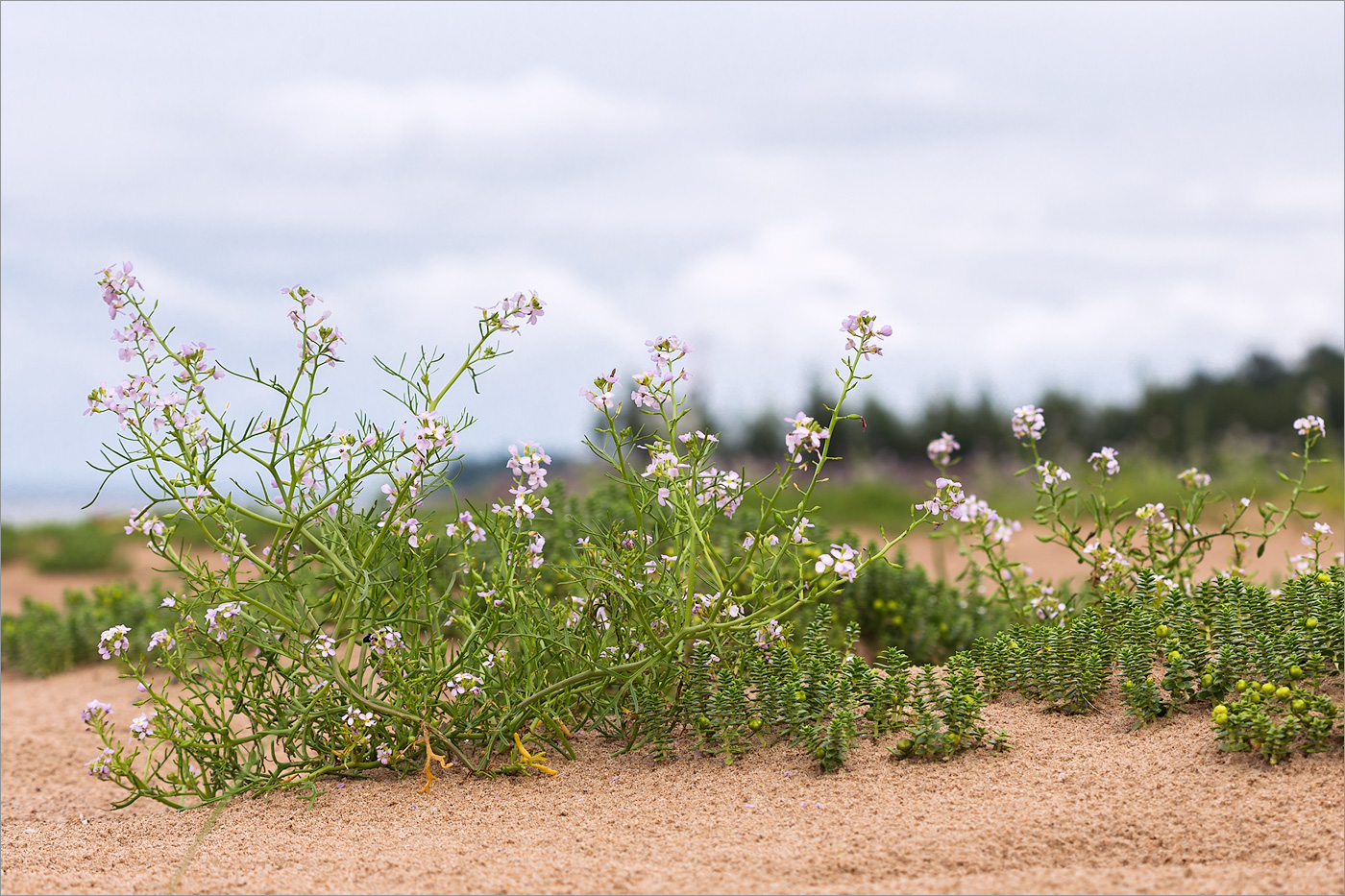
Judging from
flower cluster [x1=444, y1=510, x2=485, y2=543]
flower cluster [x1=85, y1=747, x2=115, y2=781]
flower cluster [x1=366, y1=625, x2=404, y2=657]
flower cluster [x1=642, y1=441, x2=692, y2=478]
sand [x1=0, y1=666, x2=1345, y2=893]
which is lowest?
sand [x1=0, y1=666, x2=1345, y2=893]

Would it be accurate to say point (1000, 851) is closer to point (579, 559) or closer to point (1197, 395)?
point (579, 559)

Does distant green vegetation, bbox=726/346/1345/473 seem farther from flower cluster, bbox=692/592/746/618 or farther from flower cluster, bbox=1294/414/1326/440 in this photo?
flower cluster, bbox=692/592/746/618

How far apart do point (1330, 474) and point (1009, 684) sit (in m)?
12.9

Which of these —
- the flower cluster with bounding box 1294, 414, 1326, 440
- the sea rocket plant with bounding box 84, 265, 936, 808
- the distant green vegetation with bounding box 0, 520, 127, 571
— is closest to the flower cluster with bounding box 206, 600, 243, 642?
the sea rocket plant with bounding box 84, 265, 936, 808

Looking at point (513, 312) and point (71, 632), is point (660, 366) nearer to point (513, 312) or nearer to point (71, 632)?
point (513, 312)

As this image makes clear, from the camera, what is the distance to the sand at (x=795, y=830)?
8.82 feet

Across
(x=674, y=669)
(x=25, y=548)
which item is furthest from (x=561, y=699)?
(x=25, y=548)

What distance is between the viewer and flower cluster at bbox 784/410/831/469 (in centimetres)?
320

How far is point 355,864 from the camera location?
2.92 m

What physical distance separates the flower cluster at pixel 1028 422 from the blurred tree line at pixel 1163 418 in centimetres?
1483

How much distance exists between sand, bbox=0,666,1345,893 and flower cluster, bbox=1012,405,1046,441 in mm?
1269

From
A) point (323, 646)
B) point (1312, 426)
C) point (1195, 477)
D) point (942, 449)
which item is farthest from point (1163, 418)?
point (323, 646)

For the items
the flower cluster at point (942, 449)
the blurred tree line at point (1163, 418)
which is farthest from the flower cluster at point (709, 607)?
the blurred tree line at point (1163, 418)

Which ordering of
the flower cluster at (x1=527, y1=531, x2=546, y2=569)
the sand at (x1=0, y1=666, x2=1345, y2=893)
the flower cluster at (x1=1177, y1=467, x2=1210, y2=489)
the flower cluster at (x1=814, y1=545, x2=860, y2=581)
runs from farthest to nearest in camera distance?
the flower cluster at (x1=1177, y1=467, x2=1210, y2=489), the flower cluster at (x1=527, y1=531, x2=546, y2=569), the flower cluster at (x1=814, y1=545, x2=860, y2=581), the sand at (x1=0, y1=666, x2=1345, y2=893)
